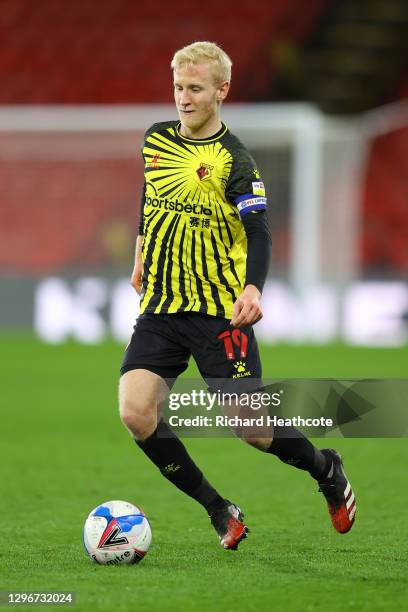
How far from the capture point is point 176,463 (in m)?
4.59

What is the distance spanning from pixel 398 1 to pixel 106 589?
54.1 feet

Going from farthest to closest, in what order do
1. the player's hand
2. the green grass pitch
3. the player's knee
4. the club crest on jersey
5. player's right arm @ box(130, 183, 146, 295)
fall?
player's right arm @ box(130, 183, 146, 295) → the club crest on jersey → the player's knee → the player's hand → the green grass pitch

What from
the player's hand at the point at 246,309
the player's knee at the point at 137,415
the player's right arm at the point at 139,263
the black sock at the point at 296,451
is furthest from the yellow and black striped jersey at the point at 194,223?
the black sock at the point at 296,451

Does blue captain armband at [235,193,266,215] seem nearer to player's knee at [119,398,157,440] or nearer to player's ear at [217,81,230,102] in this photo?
player's ear at [217,81,230,102]

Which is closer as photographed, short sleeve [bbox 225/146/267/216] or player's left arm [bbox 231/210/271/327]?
player's left arm [bbox 231/210/271/327]

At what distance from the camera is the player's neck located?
4.65 m

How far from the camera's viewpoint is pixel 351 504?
475 cm

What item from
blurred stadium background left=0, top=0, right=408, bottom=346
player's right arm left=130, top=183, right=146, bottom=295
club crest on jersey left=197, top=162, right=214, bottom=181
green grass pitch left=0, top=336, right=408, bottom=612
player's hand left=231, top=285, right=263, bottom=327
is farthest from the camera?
blurred stadium background left=0, top=0, right=408, bottom=346

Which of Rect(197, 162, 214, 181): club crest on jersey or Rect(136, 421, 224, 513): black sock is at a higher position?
Rect(197, 162, 214, 181): club crest on jersey

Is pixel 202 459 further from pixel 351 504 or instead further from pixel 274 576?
pixel 274 576

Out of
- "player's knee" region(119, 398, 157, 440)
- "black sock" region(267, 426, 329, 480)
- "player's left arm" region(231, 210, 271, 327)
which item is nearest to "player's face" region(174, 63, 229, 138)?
"player's left arm" region(231, 210, 271, 327)

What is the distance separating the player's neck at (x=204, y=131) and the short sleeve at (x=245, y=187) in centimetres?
14

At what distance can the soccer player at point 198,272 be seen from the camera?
452 centimetres

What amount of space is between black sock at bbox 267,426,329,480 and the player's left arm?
1.61ft
